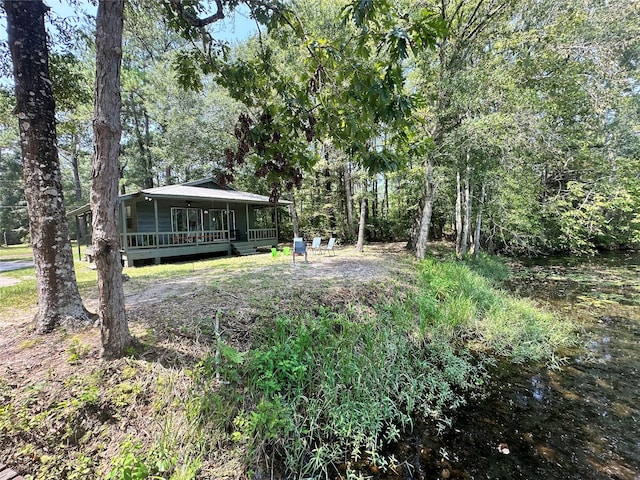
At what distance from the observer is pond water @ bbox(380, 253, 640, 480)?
2781mm

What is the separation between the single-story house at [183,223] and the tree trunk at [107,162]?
30.1 ft

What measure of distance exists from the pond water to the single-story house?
11.6 m

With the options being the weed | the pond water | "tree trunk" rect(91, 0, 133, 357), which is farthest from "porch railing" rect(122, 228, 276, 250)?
the pond water

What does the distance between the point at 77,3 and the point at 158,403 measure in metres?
6.82

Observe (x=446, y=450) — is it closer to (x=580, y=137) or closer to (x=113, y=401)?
(x=113, y=401)

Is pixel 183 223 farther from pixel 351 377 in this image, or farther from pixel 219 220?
pixel 351 377

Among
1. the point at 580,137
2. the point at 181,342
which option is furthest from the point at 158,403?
the point at 580,137

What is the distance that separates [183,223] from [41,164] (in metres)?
12.0

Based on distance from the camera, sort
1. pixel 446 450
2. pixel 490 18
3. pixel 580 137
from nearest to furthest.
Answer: pixel 446 450
pixel 490 18
pixel 580 137

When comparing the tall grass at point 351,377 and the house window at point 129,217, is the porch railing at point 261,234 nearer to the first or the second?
the house window at point 129,217

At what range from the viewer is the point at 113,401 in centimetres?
268

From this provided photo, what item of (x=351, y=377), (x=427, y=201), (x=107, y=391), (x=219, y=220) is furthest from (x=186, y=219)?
(x=351, y=377)

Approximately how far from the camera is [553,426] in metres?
3.33

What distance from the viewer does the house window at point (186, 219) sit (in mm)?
14477
